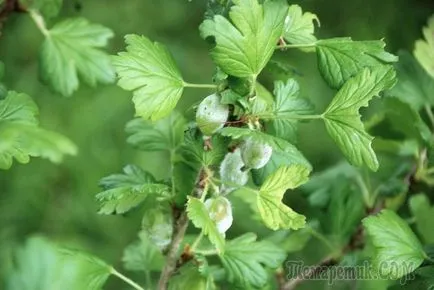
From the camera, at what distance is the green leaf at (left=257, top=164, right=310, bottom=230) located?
548 mm

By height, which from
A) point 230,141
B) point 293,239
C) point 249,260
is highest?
point 230,141

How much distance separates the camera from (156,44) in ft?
1.93

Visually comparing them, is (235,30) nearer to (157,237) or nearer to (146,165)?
(157,237)

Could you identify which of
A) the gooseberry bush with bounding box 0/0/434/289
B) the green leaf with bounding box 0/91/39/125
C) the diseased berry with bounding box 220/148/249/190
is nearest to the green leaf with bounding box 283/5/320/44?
the gooseberry bush with bounding box 0/0/434/289

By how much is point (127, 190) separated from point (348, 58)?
20 centimetres

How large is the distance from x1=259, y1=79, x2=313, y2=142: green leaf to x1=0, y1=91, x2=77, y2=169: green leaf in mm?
186

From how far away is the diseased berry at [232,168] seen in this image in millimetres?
583

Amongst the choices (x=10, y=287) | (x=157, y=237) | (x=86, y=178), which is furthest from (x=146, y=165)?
(x=10, y=287)

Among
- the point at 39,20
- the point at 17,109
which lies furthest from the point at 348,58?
the point at 39,20

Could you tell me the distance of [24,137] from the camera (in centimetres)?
44

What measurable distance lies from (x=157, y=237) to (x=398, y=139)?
0.38 metres

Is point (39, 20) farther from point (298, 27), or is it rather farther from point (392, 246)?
point (392, 246)

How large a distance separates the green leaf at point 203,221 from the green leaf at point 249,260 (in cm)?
8

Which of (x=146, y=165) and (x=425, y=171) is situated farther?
(x=146, y=165)
